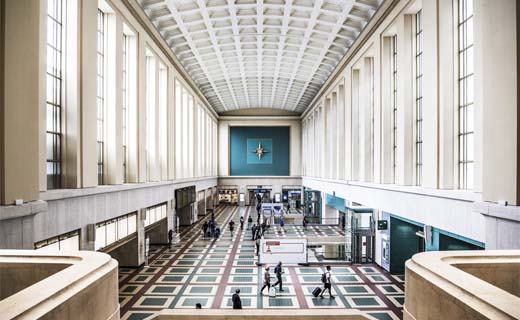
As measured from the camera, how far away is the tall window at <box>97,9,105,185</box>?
14.3 m

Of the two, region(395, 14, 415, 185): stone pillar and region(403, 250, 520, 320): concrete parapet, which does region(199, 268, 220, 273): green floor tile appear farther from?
region(403, 250, 520, 320): concrete parapet

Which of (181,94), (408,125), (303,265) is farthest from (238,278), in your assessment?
(181,94)

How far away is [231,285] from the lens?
1537cm

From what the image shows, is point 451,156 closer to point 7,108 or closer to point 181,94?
point 7,108

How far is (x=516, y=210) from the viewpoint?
7539 mm

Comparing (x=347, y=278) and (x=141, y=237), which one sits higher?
(x=141, y=237)

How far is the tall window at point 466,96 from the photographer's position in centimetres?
1115

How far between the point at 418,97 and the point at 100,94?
1143 cm

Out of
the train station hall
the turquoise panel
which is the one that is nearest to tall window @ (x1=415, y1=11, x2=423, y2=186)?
the train station hall

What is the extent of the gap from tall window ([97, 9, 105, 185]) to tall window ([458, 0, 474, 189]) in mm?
11770

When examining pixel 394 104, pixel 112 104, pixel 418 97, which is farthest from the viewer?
pixel 394 104

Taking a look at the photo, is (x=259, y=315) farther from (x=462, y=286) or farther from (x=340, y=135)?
(x=340, y=135)

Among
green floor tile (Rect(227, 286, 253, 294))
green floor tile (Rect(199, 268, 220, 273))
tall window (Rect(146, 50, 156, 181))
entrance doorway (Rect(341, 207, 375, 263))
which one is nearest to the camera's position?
green floor tile (Rect(227, 286, 253, 294))

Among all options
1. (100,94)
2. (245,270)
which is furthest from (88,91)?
(245,270)
